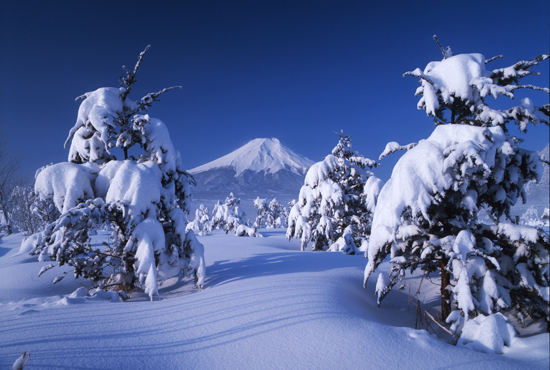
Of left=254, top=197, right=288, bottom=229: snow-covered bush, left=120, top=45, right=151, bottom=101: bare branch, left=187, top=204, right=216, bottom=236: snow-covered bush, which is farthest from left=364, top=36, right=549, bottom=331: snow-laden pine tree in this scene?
left=254, top=197, right=288, bottom=229: snow-covered bush

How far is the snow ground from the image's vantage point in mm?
2799

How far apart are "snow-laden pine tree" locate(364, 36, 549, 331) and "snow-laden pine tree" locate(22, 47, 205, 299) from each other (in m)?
4.38

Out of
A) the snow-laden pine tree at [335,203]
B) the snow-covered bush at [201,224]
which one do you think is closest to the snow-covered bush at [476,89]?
the snow-laden pine tree at [335,203]

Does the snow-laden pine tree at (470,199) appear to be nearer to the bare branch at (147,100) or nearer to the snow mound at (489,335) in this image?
the snow mound at (489,335)

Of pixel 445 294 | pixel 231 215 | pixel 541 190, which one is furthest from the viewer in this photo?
pixel 541 190

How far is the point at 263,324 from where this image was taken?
3566mm

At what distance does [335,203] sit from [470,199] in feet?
26.7

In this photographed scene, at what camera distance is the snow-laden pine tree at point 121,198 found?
5500mm

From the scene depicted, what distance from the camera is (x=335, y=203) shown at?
38.8 ft

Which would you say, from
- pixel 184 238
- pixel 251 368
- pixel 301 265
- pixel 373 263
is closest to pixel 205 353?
pixel 251 368

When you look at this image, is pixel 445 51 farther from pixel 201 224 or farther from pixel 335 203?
pixel 201 224

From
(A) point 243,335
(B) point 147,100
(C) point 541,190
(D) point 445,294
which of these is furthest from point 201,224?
(C) point 541,190

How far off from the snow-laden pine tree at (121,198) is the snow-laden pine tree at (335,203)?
6659 mm

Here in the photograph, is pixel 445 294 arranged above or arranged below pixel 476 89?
below
